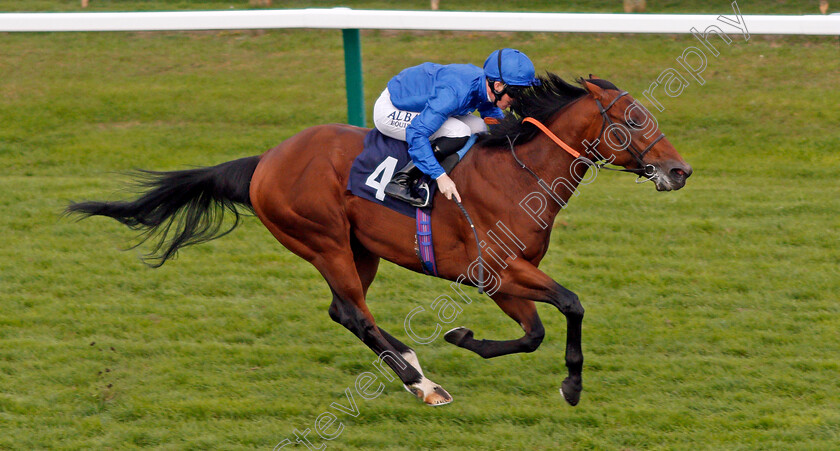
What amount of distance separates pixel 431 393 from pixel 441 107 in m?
1.31

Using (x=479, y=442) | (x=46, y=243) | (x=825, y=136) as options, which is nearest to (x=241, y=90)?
(x=46, y=243)

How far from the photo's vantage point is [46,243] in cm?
617

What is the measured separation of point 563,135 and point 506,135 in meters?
0.28

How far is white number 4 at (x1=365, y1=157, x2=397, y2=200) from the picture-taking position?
4.25m

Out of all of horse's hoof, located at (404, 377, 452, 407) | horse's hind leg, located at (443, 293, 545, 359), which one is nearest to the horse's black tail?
horse's hoof, located at (404, 377, 452, 407)

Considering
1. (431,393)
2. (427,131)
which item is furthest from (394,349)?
(427,131)

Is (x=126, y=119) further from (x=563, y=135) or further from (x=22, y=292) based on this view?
(x=563, y=135)

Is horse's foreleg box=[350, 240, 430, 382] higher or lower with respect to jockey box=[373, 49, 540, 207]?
lower

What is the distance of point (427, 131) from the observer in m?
4.03

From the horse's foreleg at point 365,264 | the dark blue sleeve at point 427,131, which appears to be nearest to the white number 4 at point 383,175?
the dark blue sleeve at point 427,131

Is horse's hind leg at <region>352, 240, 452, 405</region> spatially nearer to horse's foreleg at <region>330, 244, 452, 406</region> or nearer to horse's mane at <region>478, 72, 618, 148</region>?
horse's foreleg at <region>330, 244, 452, 406</region>

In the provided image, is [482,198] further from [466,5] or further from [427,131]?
[466,5]

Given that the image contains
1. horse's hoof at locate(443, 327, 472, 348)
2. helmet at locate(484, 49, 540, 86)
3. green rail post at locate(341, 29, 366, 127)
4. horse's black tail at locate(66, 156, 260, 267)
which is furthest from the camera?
green rail post at locate(341, 29, 366, 127)

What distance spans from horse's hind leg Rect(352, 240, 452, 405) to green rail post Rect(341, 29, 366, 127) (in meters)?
2.06
